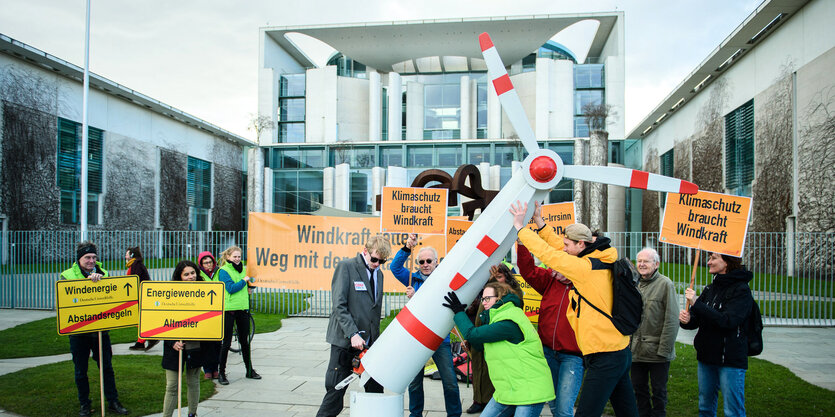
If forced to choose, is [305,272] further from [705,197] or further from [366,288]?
[705,197]

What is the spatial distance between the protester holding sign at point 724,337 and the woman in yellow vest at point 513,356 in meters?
1.53

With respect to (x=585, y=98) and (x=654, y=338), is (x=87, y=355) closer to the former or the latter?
(x=654, y=338)

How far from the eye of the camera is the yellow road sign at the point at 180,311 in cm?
499

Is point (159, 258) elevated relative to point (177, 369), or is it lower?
elevated

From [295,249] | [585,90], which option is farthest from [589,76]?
[295,249]

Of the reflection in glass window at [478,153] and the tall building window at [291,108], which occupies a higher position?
the tall building window at [291,108]

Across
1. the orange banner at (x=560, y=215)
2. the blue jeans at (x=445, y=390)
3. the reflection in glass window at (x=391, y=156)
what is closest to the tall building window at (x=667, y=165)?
the reflection in glass window at (x=391, y=156)

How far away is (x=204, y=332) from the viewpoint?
5016 mm

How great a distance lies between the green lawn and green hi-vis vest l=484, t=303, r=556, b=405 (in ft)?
14.0

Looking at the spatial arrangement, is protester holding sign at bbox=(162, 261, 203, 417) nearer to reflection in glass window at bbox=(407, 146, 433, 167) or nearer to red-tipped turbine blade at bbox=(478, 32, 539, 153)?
red-tipped turbine blade at bbox=(478, 32, 539, 153)

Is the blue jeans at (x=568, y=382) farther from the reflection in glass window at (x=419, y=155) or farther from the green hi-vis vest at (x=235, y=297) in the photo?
the reflection in glass window at (x=419, y=155)

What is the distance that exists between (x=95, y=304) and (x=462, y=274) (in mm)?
4604

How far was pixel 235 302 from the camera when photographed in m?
7.05

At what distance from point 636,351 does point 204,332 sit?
447cm
